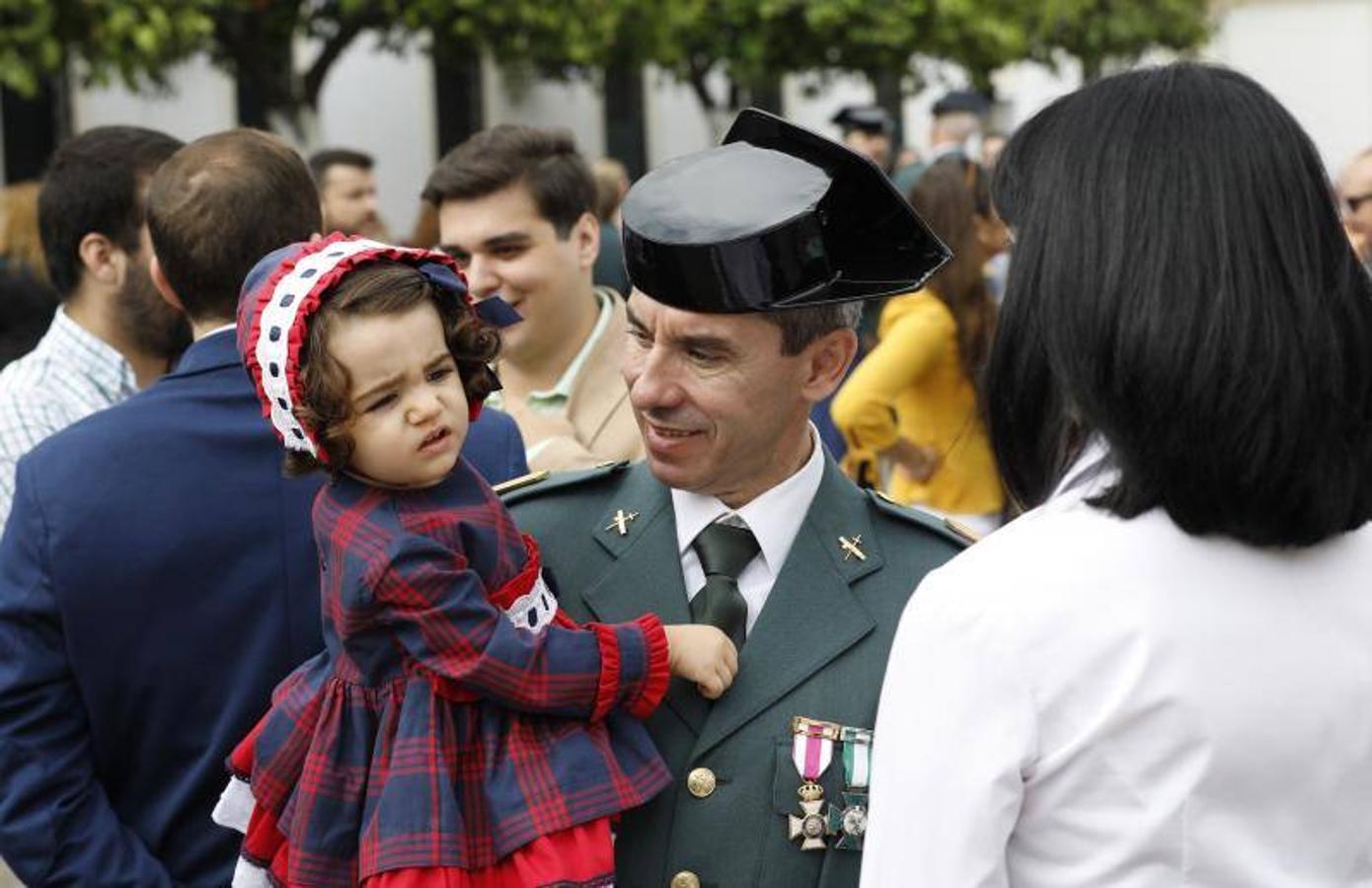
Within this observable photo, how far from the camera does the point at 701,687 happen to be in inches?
99.6

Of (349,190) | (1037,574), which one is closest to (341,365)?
(1037,574)

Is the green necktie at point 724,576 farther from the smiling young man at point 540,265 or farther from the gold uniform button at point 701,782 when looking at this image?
the smiling young man at point 540,265

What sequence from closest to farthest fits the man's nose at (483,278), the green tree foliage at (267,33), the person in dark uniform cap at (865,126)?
1. the man's nose at (483,278)
2. the person in dark uniform cap at (865,126)
3. the green tree foliage at (267,33)

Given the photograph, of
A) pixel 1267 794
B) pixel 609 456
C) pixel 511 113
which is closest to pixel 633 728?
pixel 1267 794

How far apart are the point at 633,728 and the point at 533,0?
54.7 feet

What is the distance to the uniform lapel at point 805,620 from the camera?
2568 mm

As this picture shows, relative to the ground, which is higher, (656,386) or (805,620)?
(656,386)

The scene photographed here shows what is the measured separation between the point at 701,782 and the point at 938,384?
158 inches

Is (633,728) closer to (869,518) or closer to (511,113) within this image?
(869,518)

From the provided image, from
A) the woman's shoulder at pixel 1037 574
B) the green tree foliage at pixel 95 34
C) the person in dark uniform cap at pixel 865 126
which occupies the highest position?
the woman's shoulder at pixel 1037 574

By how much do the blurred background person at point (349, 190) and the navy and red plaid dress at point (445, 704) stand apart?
228 inches

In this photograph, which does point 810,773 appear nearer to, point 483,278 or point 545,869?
point 545,869

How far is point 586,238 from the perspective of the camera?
4867mm

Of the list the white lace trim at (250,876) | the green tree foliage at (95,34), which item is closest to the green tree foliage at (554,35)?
the green tree foliage at (95,34)
